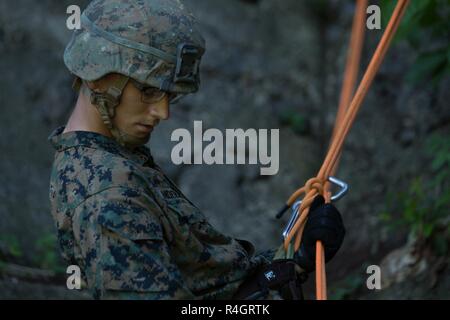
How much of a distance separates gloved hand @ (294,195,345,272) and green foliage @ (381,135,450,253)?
1796 mm

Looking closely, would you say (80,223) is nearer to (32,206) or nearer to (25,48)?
(32,206)

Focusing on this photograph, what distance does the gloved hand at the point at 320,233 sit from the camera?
9.34 feet

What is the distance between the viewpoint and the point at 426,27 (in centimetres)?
510

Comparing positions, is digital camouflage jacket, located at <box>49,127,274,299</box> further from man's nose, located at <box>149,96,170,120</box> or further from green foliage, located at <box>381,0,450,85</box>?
green foliage, located at <box>381,0,450,85</box>

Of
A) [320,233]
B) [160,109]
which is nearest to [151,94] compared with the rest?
[160,109]

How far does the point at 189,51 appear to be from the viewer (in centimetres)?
260

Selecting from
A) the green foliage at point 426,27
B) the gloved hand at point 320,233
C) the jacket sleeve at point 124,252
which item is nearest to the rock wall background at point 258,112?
the green foliage at point 426,27

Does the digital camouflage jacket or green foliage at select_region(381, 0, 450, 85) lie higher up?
green foliage at select_region(381, 0, 450, 85)

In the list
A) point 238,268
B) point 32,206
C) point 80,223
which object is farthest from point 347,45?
point 80,223

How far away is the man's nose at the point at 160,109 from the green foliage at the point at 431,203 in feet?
7.93

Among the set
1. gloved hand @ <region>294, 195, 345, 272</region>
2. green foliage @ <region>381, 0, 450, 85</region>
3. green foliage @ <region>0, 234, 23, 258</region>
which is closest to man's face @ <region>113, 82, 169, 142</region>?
gloved hand @ <region>294, 195, 345, 272</region>

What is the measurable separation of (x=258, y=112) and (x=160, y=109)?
4317 mm

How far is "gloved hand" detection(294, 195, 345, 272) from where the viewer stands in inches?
112
